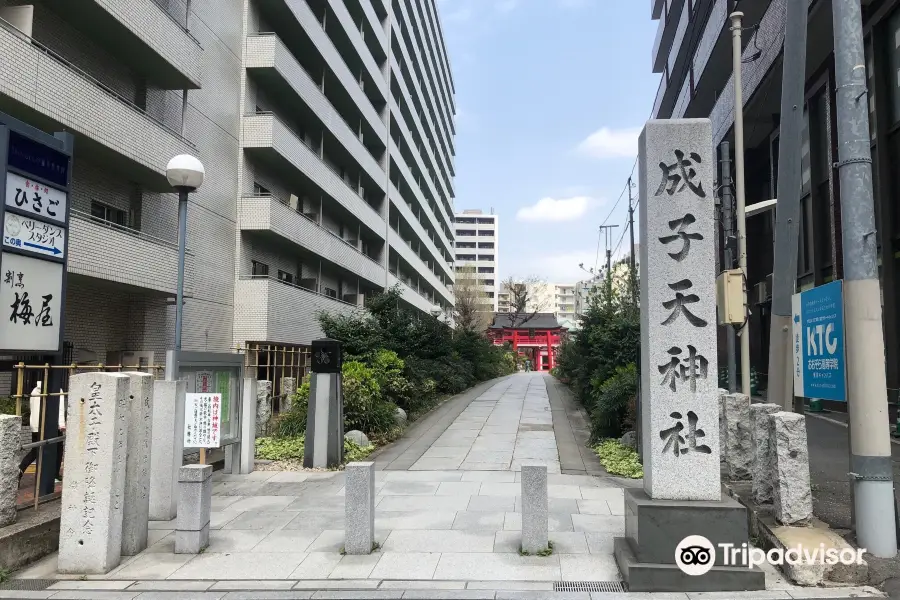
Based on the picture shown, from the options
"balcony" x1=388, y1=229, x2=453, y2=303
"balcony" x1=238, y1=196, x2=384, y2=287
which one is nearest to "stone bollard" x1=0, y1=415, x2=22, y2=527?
"balcony" x1=238, y1=196, x2=384, y2=287

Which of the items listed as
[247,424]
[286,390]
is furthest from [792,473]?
[286,390]

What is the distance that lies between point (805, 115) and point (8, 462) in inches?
866

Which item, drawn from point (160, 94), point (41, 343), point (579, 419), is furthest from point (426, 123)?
point (41, 343)

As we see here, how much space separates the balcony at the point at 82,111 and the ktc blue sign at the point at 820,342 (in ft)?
43.4

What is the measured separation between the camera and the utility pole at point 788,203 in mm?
8008

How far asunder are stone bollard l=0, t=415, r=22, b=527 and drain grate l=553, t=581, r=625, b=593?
5016mm

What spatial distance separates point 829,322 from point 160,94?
17.4 meters

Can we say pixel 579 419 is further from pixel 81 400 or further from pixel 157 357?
pixel 81 400

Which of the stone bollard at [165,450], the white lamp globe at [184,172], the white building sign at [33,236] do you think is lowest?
the stone bollard at [165,450]

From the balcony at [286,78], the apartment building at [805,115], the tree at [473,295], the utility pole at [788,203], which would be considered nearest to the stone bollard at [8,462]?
the utility pole at [788,203]

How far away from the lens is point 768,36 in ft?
60.7

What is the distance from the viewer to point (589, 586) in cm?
561

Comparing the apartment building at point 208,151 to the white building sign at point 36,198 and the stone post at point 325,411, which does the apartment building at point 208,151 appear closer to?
the white building sign at point 36,198

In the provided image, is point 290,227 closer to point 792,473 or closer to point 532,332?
point 792,473
